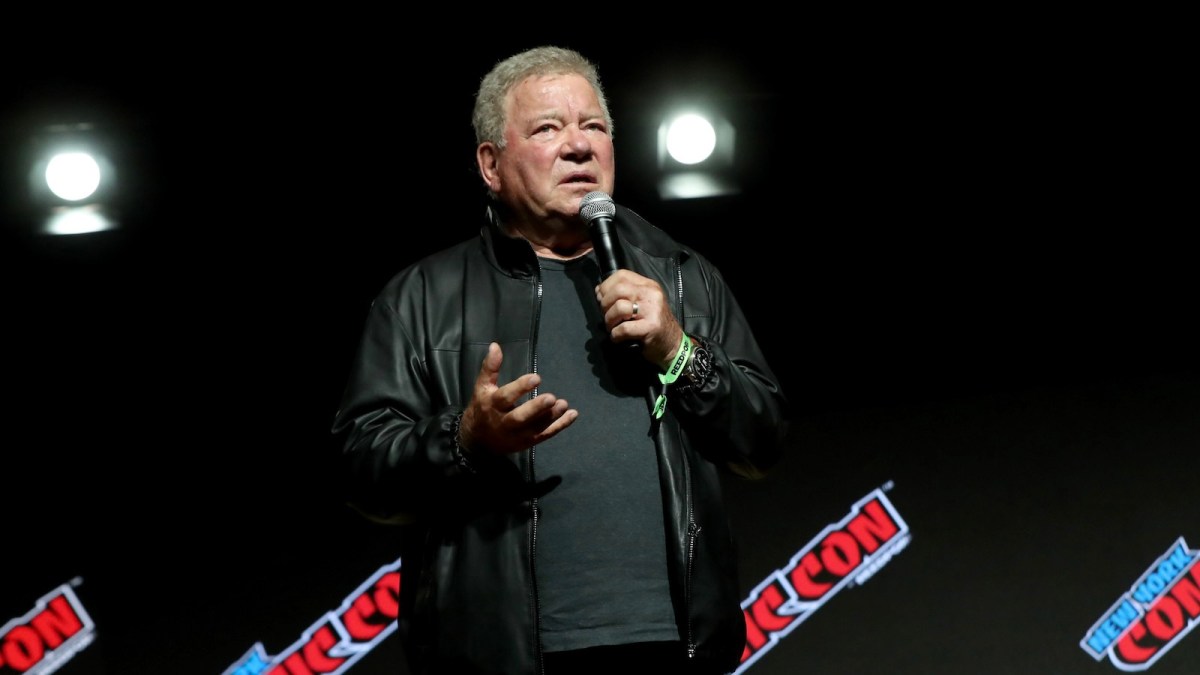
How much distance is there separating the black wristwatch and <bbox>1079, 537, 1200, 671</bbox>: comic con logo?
247cm

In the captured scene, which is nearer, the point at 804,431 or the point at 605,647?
the point at 605,647

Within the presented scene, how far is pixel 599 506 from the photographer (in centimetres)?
151

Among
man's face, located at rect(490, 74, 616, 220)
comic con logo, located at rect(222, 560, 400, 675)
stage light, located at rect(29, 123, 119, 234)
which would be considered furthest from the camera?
comic con logo, located at rect(222, 560, 400, 675)

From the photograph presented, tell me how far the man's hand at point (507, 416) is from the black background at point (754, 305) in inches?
73.4

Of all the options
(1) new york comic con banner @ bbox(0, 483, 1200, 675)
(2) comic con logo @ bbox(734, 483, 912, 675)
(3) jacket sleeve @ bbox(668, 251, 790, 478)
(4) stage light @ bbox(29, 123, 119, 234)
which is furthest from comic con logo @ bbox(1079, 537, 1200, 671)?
(4) stage light @ bbox(29, 123, 119, 234)

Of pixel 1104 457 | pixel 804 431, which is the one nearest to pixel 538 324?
pixel 804 431

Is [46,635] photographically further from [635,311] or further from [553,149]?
[635,311]

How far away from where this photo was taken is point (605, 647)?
1.47 m

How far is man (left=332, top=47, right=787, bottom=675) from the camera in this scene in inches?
57.3

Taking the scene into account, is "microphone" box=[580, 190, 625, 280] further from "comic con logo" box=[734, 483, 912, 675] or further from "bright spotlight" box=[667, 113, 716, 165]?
"comic con logo" box=[734, 483, 912, 675]

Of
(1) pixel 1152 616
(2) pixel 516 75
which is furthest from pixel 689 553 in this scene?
(1) pixel 1152 616

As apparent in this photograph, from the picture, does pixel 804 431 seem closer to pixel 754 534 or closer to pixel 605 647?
pixel 754 534

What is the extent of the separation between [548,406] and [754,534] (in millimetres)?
2223

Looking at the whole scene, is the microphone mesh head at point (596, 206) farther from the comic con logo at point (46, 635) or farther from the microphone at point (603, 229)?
the comic con logo at point (46, 635)
